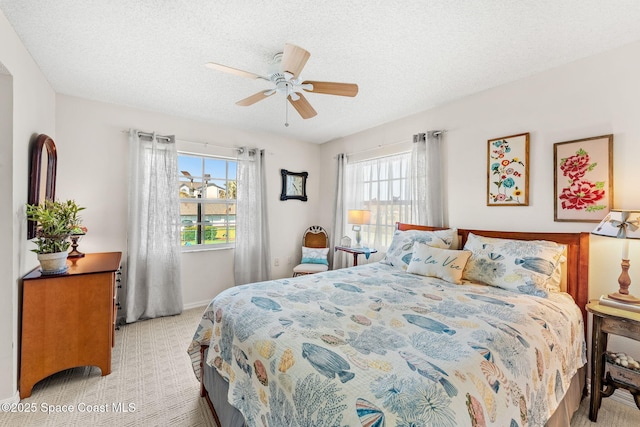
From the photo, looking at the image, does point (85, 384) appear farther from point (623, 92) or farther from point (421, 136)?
point (623, 92)

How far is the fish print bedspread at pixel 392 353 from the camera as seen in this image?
892 millimetres

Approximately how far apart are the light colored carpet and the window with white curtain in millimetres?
2318

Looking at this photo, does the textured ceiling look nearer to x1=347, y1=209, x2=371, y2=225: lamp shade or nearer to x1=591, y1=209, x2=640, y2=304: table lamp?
x1=591, y1=209, x2=640, y2=304: table lamp

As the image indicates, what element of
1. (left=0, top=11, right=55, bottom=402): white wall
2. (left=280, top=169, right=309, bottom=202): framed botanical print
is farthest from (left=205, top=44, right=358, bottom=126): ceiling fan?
(left=280, top=169, right=309, bottom=202): framed botanical print

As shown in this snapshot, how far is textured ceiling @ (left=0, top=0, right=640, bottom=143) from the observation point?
161 cm

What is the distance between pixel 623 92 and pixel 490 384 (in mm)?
2351

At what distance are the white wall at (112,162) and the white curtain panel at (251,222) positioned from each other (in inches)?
6.9

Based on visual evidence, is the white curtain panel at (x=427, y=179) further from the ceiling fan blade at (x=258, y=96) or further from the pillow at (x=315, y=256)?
the ceiling fan blade at (x=258, y=96)

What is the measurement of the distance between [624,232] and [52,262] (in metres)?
3.86

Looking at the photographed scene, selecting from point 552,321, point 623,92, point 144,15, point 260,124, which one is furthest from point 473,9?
point 260,124

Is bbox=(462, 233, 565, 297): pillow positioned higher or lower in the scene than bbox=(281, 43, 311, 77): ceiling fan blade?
lower

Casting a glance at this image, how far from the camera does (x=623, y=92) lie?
6.43ft

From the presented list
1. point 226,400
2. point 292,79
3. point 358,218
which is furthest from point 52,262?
point 358,218

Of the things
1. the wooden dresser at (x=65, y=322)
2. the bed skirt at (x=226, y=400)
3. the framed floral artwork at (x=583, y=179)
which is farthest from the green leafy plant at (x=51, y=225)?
the framed floral artwork at (x=583, y=179)
